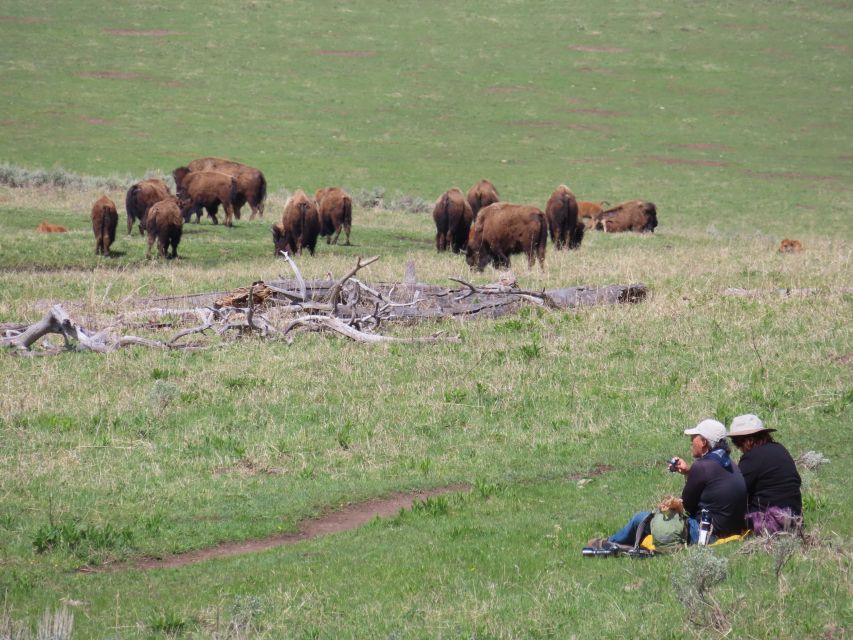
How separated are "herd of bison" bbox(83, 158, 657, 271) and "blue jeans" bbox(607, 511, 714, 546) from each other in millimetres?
14628

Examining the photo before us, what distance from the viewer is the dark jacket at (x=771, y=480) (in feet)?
26.2

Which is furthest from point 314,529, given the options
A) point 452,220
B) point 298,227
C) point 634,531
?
point 452,220

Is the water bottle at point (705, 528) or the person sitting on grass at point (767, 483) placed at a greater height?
the person sitting on grass at point (767, 483)

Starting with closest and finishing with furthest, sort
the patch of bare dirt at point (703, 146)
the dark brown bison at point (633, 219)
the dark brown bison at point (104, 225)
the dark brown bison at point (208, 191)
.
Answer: the dark brown bison at point (104, 225)
the dark brown bison at point (208, 191)
the dark brown bison at point (633, 219)
the patch of bare dirt at point (703, 146)

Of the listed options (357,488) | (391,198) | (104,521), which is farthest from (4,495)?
(391,198)

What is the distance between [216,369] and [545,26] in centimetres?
6443

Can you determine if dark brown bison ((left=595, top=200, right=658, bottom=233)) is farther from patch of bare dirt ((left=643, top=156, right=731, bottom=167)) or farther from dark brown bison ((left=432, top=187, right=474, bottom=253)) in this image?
patch of bare dirt ((left=643, top=156, right=731, bottom=167))

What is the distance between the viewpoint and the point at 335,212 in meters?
28.4

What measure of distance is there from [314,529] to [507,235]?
48.6 feet

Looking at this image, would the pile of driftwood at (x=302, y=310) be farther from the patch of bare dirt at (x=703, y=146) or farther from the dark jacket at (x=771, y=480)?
the patch of bare dirt at (x=703, y=146)

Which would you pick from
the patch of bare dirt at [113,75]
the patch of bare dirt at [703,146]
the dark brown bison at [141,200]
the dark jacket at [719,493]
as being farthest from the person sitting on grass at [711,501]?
the patch of bare dirt at [113,75]

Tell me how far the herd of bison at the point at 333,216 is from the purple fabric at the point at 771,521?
14.6 metres

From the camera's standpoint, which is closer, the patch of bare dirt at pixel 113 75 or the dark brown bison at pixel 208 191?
the dark brown bison at pixel 208 191

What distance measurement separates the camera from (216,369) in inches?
541
